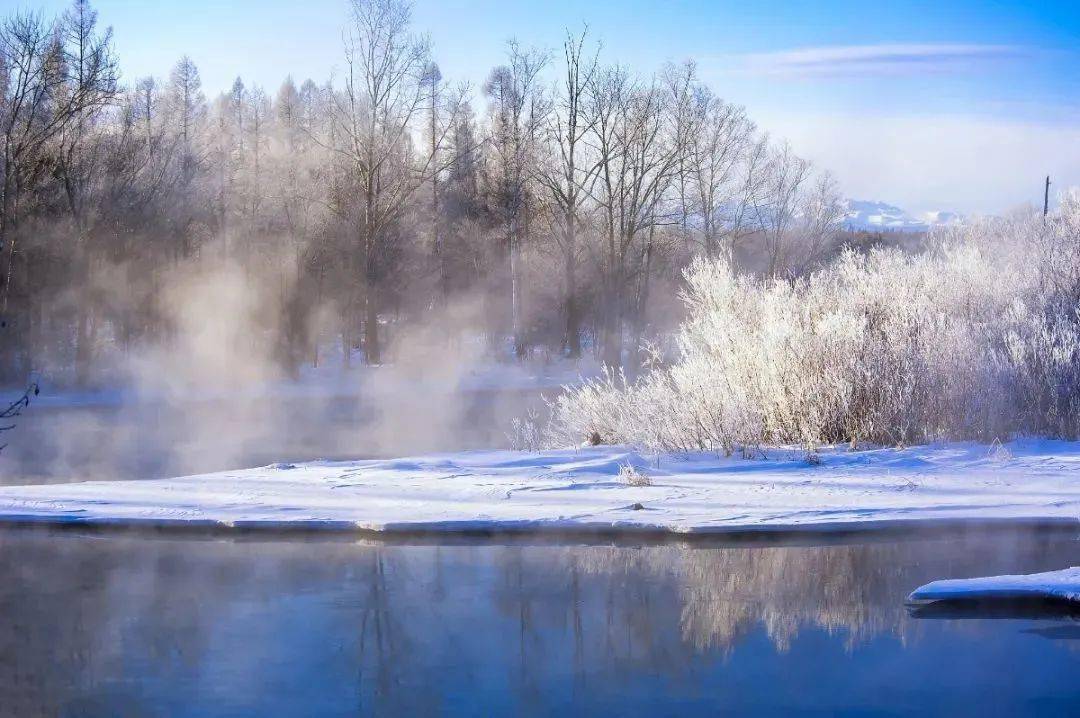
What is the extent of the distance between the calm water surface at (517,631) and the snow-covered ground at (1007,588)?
23 cm

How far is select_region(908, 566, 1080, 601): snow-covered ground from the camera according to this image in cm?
696

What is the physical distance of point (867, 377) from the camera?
13.5 metres

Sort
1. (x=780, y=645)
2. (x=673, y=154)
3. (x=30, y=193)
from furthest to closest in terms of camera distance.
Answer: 1. (x=673, y=154)
2. (x=30, y=193)
3. (x=780, y=645)

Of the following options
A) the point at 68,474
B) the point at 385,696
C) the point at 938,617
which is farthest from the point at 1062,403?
the point at 68,474

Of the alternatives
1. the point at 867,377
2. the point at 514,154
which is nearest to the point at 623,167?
the point at 514,154

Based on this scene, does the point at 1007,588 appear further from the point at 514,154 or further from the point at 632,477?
the point at 514,154

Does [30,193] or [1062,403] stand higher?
[30,193]

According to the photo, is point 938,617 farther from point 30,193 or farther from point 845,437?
point 30,193

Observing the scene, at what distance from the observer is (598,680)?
5.82 meters

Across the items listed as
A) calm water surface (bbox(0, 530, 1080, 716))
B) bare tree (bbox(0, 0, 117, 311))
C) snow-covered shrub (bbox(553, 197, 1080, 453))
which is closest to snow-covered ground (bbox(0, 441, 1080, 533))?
calm water surface (bbox(0, 530, 1080, 716))

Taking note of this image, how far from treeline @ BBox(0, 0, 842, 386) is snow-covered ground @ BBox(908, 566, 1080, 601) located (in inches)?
960

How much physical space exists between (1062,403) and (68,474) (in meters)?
12.8

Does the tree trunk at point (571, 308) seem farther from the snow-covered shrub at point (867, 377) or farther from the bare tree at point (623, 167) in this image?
the snow-covered shrub at point (867, 377)

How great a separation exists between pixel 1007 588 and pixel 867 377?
663cm
